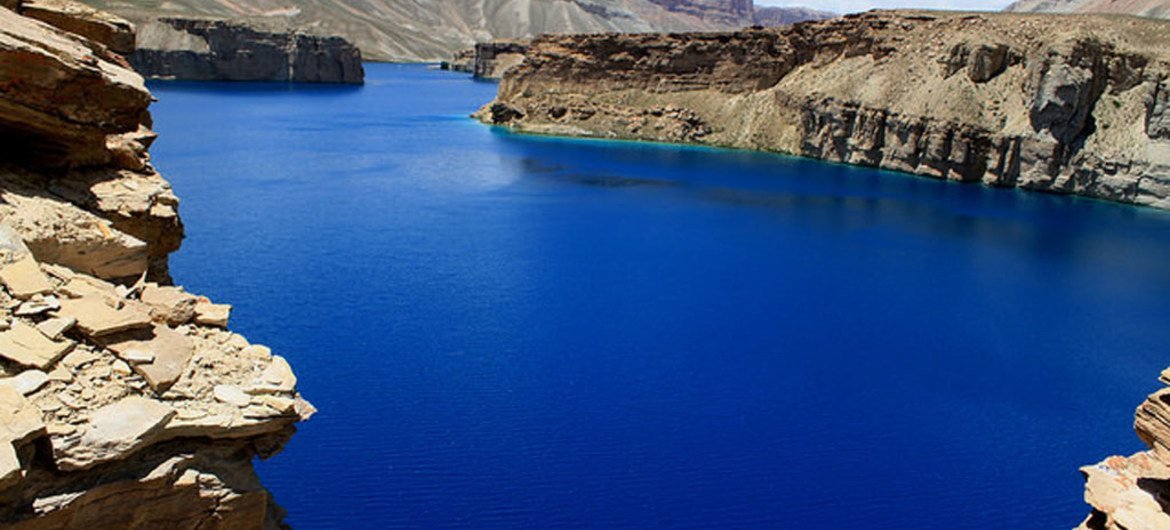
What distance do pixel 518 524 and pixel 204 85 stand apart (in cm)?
11489

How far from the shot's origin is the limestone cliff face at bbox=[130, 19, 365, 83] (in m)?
118

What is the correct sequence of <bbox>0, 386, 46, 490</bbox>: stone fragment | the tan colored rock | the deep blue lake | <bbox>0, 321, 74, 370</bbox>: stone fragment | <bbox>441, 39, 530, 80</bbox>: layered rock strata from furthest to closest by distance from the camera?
1. <bbox>441, 39, 530, 80</bbox>: layered rock strata
2. the deep blue lake
3. the tan colored rock
4. <bbox>0, 321, 74, 370</bbox>: stone fragment
5. <bbox>0, 386, 46, 490</bbox>: stone fragment

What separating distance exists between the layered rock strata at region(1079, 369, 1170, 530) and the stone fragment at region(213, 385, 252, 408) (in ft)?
34.3

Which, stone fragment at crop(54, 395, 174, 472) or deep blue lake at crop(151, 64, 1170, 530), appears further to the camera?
deep blue lake at crop(151, 64, 1170, 530)

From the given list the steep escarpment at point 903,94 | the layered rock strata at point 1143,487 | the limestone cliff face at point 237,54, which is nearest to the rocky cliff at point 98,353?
the layered rock strata at point 1143,487

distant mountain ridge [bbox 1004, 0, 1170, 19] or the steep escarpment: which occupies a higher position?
distant mountain ridge [bbox 1004, 0, 1170, 19]

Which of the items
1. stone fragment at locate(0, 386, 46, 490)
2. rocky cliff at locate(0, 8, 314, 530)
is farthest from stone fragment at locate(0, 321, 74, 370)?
stone fragment at locate(0, 386, 46, 490)

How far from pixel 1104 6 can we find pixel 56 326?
177 m

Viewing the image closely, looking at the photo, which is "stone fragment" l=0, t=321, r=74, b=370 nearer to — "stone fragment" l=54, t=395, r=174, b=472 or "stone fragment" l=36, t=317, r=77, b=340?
"stone fragment" l=36, t=317, r=77, b=340

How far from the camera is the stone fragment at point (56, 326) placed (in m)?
7.88

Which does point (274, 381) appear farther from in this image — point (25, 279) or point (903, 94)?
point (903, 94)

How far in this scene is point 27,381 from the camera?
7.26 m

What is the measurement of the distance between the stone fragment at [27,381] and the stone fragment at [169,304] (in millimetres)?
1880

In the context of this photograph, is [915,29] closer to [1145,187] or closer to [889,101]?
[889,101]
